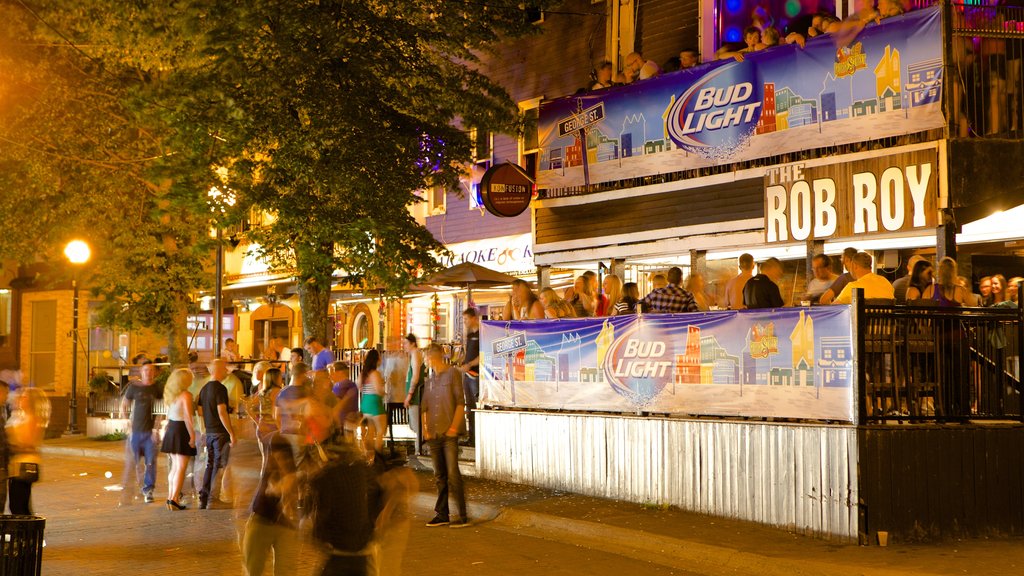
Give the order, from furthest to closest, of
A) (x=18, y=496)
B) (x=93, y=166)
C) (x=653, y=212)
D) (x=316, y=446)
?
(x=93, y=166)
(x=653, y=212)
(x=18, y=496)
(x=316, y=446)

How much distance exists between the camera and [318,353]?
17719 millimetres

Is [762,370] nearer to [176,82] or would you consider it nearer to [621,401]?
[621,401]

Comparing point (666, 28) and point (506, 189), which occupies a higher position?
point (666, 28)

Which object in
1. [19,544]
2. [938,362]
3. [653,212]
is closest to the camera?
[19,544]

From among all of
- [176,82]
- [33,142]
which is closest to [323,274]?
[176,82]

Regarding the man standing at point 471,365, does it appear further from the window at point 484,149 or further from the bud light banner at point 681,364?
the window at point 484,149

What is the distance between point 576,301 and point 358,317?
588 inches

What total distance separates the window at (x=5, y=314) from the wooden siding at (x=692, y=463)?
108ft

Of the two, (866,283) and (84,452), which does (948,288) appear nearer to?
(866,283)

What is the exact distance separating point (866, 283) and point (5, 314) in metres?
39.5

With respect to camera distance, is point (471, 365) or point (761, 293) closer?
point (761, 293)

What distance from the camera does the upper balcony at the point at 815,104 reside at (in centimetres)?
1401

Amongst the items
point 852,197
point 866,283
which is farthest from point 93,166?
point 866,283

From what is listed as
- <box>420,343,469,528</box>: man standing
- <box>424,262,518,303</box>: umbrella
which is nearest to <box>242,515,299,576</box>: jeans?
<box>420,343,469,528</box>: man standing
